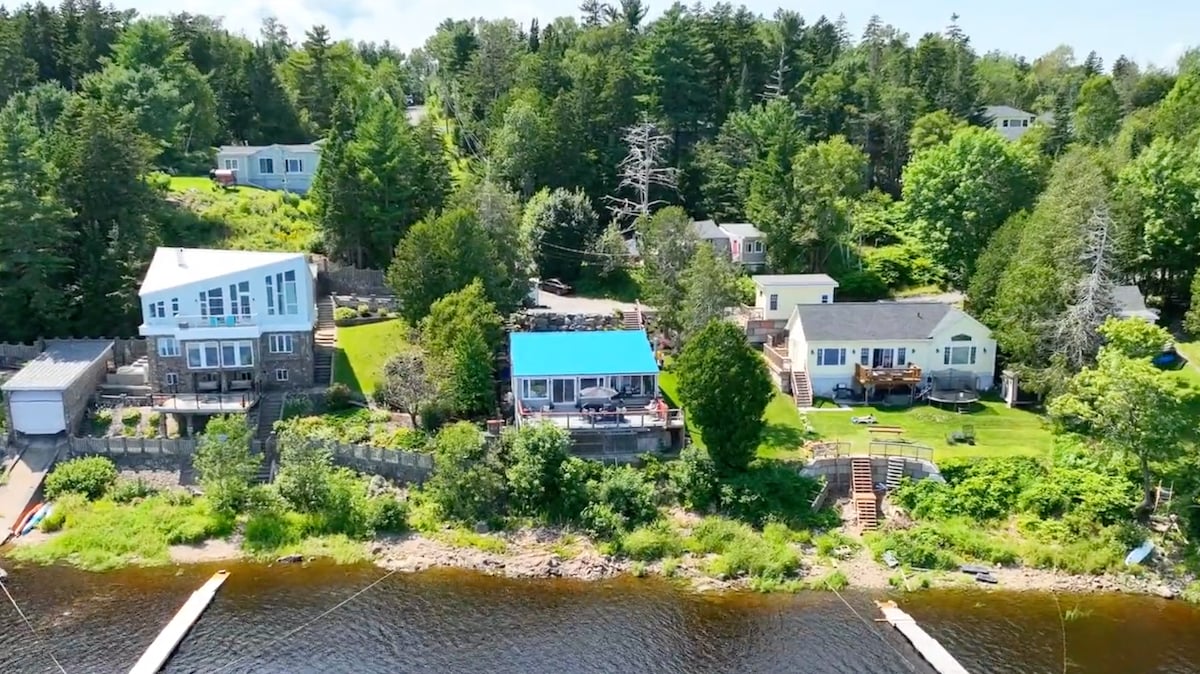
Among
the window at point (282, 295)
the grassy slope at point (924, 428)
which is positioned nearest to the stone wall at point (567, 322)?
the grassy slope at point (924, 428)

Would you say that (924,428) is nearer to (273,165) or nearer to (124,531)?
(124,531)

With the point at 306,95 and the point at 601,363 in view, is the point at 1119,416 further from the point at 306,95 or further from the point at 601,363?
the point at 306,95

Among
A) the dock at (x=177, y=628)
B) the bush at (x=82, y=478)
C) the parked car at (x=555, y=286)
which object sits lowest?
the dock at (x=177, y=628)

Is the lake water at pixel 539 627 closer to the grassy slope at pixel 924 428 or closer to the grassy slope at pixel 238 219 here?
the grassy slope at pixel 924 428

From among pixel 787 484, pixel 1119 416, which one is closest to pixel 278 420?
pixel 787 484

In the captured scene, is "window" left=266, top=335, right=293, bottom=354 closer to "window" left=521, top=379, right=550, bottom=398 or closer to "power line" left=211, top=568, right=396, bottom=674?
"window" left=521, top=379, right=550, bottom=398

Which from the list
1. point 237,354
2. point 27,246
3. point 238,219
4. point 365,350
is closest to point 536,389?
point 365,350
